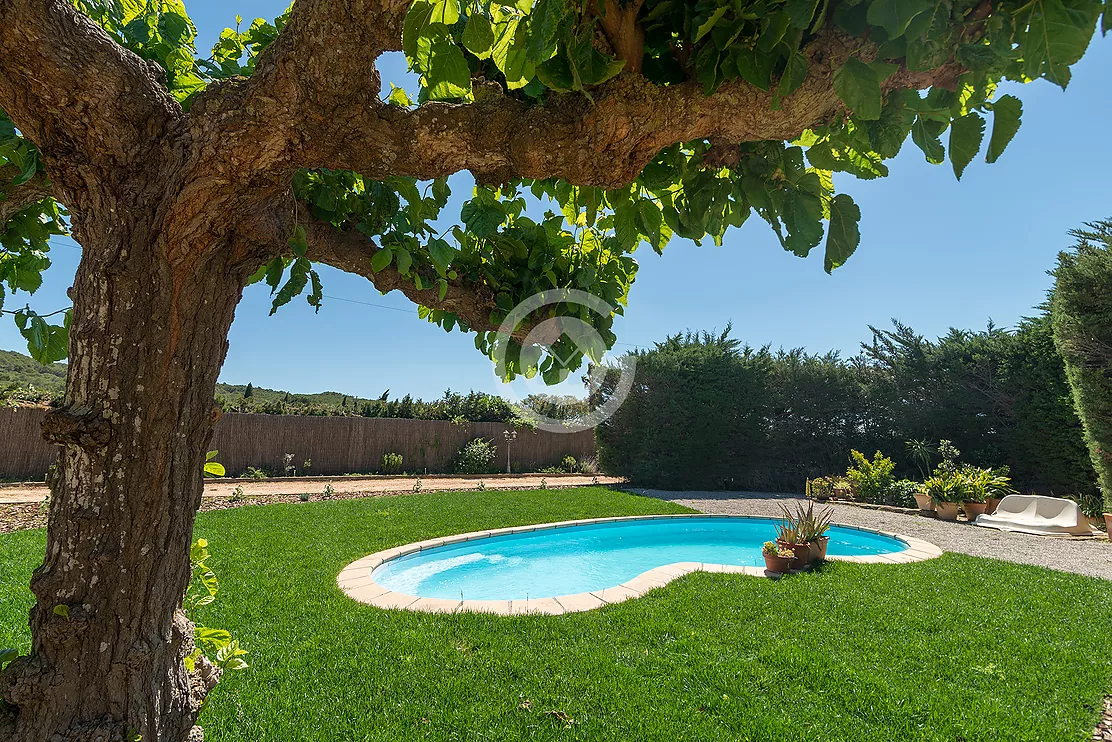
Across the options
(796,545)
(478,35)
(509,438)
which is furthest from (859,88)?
(509,438)

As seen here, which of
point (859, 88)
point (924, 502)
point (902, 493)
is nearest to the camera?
point (859, 88)

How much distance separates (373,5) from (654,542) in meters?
9.10

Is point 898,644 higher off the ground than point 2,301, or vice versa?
point 2,301

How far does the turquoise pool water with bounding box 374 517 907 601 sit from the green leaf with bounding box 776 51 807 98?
17.8 feet

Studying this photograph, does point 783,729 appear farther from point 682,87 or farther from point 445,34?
point 445,34

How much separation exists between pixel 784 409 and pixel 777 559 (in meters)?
10.3

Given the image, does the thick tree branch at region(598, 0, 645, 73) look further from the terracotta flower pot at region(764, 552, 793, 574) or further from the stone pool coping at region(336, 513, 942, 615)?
the terracotta flower pot at region(764, 552, 793, 574)

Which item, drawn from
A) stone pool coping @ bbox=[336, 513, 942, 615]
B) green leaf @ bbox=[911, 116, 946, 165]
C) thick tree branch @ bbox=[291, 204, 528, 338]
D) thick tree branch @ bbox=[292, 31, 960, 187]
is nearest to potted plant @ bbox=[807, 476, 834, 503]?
stone pool coping @ bbox=[336, 513, 942, 615]

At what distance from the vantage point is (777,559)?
18.6 ft

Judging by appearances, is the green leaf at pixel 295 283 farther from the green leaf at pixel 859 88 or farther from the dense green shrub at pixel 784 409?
the dense green shrub at pixel 784 409

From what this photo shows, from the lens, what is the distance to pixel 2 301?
5.82 ft

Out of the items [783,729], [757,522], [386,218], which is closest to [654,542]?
[757,522]

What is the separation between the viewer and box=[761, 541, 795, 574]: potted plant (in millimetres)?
5680

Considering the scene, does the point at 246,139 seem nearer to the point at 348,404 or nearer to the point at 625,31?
the point at 625,31
